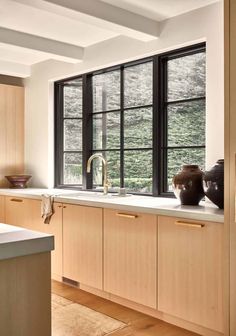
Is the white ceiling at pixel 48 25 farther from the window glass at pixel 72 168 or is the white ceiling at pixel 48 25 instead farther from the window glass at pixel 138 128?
the window glass at pixel 72 168

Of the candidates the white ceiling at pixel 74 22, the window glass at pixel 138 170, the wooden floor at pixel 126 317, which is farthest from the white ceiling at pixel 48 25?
the wooden floor at pixel 126 317

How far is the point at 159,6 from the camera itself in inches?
125

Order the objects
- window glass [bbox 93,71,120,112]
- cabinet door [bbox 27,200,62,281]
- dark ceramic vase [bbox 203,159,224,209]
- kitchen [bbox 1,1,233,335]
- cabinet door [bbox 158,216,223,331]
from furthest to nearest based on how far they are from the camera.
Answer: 1. window glass [bbox 93,71,120,112]
2. cabinet door [bbox 27,200,62,281]
3. kitchen [bbox 1,1,233,335]
4. dark ceramic vase [bbox 203,159,224,209]
5. cabinet door [bbox 158,216,223,331]

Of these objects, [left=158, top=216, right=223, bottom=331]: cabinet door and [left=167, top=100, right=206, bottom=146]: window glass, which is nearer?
[left=158, top=216, right=223, bottom=331]: cabinet door

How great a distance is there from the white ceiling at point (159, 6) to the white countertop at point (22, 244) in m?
2.25

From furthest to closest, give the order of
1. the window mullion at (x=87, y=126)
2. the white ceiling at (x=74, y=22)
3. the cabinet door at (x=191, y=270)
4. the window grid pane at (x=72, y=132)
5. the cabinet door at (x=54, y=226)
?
the window grid pane at (x=72, y=132), the window mullion at (x=87, y=126), the cabinet door at (x=54, y=226), the white ceiling at (x=74, y=22), the cabinet door at (x=191, y=270)

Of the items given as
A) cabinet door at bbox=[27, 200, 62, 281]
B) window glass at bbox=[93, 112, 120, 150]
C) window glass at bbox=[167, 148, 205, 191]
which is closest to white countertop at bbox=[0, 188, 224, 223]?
cabinet door at bbox=[27, 200, 62, 281]

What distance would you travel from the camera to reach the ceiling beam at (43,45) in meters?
3.82

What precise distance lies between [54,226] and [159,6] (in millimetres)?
2240

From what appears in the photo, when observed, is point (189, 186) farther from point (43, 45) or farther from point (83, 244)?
point (43, 45)

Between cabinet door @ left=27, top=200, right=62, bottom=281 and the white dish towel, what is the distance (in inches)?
1.4

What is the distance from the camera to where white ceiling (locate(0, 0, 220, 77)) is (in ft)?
9.96

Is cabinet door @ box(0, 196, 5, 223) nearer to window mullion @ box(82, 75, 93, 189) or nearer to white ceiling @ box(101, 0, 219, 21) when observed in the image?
window mullion @ box(82, 75, 93, 189)

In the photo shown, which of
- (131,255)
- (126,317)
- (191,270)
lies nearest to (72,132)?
(131,255)
